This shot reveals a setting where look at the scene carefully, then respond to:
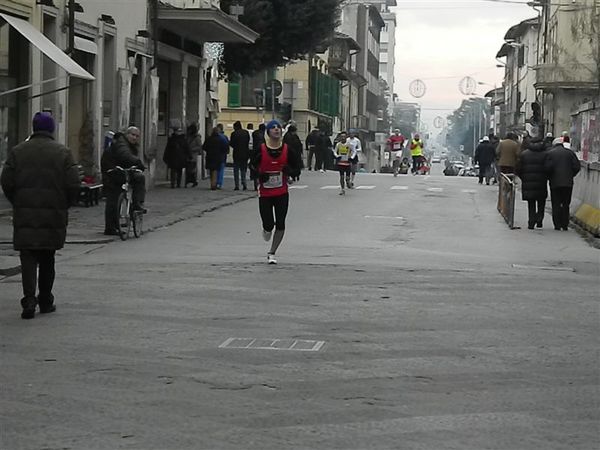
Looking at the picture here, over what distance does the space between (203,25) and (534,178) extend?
44.5ft

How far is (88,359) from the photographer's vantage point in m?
9.30

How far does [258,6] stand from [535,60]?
143 feet

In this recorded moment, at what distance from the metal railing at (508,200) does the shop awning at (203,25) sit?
9.43 meters

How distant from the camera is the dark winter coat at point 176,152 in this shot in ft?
111

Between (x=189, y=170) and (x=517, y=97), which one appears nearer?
(x=189, y=170)

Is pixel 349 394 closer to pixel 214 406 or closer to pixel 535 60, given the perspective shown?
pixel 214 406

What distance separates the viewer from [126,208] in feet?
64.7

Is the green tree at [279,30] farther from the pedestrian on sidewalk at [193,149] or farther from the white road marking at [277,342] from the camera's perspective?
the white road marking at [277,342]

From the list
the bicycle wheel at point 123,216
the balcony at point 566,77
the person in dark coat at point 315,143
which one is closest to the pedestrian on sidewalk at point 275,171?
the bicycle wheel at point 123,216

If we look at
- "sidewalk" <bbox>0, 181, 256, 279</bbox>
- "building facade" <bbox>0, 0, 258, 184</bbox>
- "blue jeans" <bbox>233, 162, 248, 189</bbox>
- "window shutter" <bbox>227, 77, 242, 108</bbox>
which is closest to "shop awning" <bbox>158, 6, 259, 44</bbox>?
"building facade" <bbox>0, 0, 258, 184</bbox>

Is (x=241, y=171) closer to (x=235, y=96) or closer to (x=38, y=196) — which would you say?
(x=38, y=196)

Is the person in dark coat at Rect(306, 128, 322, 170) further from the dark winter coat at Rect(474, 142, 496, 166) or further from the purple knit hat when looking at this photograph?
the purple knit hat

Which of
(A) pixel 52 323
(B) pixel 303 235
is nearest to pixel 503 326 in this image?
(A) pixel 52 323

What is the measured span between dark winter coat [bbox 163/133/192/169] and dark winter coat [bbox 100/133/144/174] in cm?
1380
